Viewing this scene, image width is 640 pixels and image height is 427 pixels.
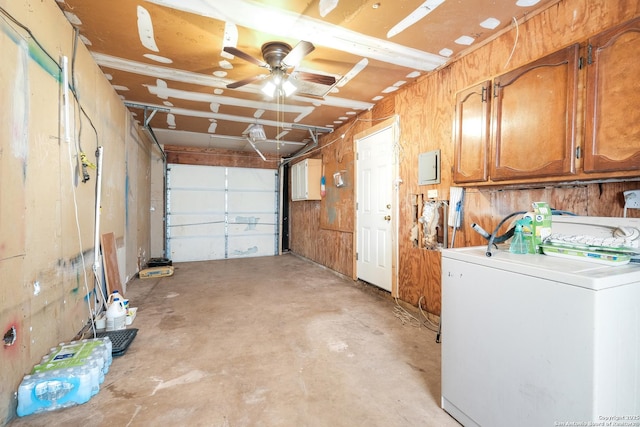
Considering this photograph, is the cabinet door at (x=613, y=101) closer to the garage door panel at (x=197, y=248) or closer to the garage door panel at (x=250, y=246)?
the garage door panel at (x=250, y=246)

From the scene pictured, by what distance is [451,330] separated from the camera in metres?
1.51

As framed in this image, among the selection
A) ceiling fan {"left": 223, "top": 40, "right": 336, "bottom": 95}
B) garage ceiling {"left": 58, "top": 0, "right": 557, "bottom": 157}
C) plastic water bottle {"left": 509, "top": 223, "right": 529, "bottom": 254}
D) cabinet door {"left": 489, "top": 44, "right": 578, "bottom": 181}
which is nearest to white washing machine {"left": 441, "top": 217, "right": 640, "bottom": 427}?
plastic water bottle {"left": 509, "top": 223, "right": 529, "bottom": 254}

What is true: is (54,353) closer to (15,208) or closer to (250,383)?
(15,208)

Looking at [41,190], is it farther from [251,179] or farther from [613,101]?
[251,179]

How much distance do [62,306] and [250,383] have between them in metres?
1.49

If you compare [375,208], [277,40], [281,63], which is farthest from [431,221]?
[277,40]

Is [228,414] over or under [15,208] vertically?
under

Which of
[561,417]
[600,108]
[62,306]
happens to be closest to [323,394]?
[561,417]

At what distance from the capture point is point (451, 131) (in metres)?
2.59

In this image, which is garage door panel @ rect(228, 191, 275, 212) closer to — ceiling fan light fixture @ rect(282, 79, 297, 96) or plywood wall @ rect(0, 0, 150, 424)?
plywood wall @ rect(0, 0, 150, 424)

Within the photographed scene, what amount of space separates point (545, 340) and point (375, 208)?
2.72 metres

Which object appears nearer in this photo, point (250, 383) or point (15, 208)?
Answer: point (15, 208)

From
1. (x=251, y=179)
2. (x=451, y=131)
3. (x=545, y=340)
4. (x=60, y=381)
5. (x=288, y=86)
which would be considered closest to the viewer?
(x=545, y=340)

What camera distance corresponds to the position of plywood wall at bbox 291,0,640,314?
1655mm
